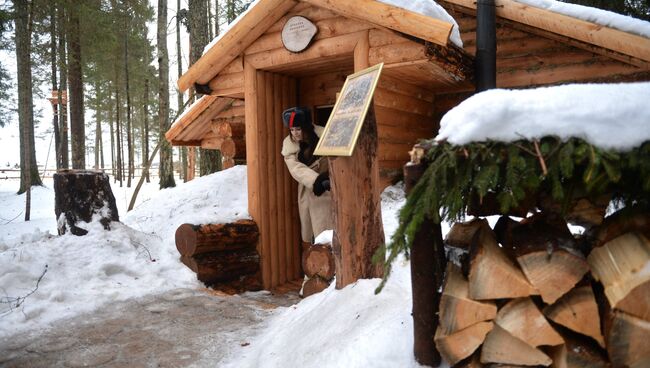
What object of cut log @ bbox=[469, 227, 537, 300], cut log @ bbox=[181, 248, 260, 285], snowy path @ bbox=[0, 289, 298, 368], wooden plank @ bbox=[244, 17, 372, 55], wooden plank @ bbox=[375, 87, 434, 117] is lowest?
snowy path @ bbox=[0, 289, 298, 368]

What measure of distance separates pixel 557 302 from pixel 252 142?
4.66m

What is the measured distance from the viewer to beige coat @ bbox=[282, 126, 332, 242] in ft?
17.0

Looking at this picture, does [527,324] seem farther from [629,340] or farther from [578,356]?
[629,340]

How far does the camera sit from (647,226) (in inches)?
68.6

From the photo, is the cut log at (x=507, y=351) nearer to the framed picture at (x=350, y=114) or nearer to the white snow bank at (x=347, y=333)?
the white snow bank at (x=347, y=333)

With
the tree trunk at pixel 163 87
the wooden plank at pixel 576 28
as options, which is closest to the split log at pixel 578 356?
the wooden plank at pixel 576 28

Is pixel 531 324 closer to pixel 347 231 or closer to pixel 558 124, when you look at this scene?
pixel 558 124

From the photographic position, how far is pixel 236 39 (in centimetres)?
552

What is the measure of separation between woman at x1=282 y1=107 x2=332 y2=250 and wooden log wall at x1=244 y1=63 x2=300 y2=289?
54cm

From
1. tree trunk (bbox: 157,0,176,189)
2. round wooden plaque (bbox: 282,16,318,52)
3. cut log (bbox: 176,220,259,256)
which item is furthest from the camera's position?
tree trunk (bbox: 157,0,176,189)

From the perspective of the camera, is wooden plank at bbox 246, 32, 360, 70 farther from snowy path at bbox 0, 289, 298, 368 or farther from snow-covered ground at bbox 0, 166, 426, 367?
snowy path at bbox 0, 289, 298, 368

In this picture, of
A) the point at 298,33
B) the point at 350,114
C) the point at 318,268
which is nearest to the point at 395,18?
the point at 298,33

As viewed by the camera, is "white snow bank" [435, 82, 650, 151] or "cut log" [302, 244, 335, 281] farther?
"cut log" [302, 244, 335, 281]

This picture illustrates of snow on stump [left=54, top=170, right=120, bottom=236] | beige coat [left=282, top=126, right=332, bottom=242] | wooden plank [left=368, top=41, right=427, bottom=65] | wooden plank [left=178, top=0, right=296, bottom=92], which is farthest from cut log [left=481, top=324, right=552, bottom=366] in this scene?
snow on stump [left=54, top=170, right=120, bottom=236]
